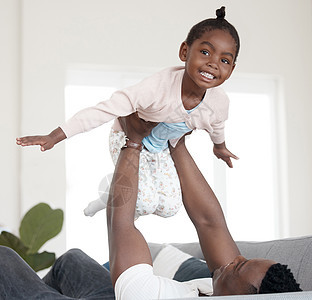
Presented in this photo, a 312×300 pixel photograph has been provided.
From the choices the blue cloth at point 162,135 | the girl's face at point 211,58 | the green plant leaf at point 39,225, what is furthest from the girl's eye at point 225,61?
the green plant leaf at point 39,225

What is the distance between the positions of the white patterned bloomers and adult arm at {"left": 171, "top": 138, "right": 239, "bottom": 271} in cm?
1

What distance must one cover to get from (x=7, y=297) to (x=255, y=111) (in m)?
1.98

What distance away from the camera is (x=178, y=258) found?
154cm

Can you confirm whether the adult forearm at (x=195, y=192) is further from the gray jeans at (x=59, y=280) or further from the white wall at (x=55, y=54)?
the white wall at (x=55, y=54)

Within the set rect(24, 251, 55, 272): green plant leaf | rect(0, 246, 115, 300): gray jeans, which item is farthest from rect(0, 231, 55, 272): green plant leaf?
rect(0, 246, 115, 300): gray jeans

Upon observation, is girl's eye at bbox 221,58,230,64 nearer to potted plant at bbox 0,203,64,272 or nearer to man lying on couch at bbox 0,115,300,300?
man lying on couch at bbox 0,115,300,300

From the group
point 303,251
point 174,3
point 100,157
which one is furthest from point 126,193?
point 174,3

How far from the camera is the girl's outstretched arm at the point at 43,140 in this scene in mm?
631

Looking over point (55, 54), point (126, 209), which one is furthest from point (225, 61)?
point (55, 54)

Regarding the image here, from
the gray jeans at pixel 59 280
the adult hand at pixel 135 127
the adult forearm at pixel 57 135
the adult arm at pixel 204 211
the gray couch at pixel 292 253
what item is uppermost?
the adult hand at pixel 135 127

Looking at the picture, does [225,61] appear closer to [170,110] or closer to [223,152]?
[170,110]

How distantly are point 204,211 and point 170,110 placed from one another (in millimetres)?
190

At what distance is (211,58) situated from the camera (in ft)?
2.19

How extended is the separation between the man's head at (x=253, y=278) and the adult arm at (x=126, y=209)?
11 centimetres
